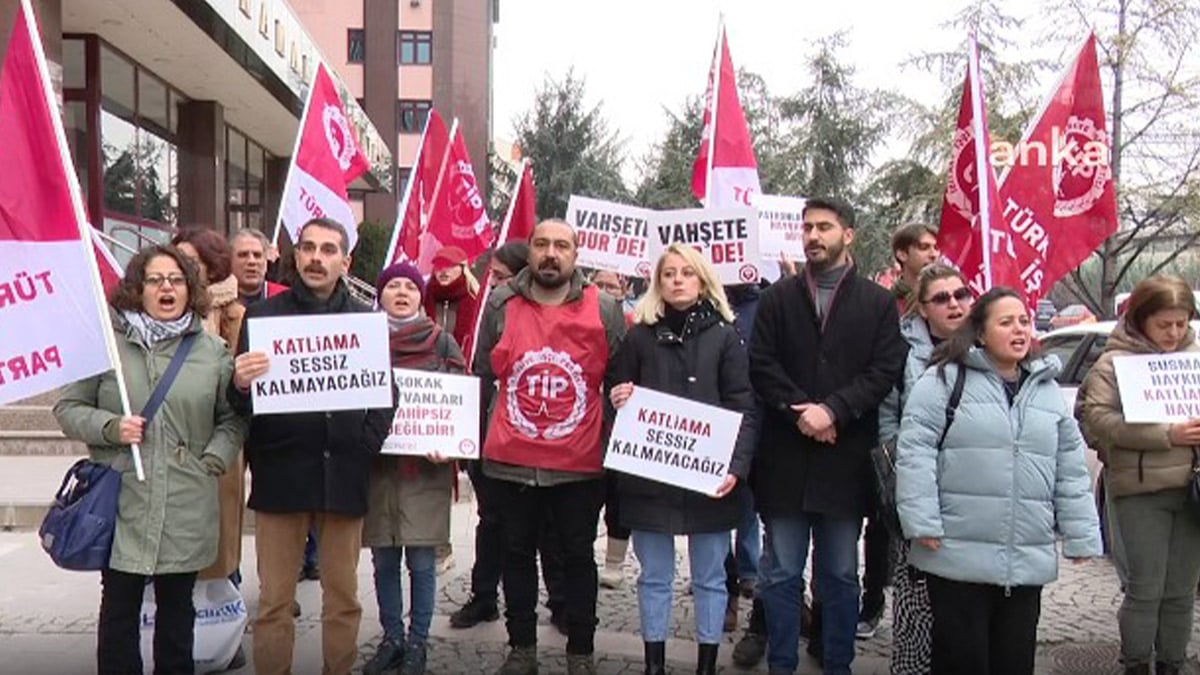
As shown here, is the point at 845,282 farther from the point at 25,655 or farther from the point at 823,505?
the point at 25,655

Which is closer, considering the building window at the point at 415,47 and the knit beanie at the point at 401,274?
the knit beanie at the point at 401,274

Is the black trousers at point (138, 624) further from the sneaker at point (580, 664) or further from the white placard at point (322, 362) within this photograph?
the sneaker at point (580, 664)

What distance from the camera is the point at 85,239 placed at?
404 cm

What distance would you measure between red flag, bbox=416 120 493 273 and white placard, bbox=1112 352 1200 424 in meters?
4.62

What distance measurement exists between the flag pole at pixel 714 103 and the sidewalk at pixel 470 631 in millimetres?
2546

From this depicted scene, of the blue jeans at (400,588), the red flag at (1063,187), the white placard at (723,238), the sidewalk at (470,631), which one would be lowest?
the sidewalk at (470,631)

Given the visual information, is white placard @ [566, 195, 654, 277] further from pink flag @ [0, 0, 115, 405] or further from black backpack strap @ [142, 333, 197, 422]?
pink flag @ [0, 0, 115, 405]

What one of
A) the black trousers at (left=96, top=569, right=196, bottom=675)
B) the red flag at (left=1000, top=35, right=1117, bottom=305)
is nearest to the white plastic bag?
the black trousers at (left=96, top=569, right=196, bottom=675)

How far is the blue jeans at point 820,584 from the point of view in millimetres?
4543

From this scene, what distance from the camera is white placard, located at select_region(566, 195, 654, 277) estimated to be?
6.66m

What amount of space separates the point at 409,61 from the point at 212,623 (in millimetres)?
44846

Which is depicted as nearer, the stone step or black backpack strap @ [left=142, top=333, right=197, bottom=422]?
black backpack strap @ [left=142, top=333, right=197, bottom=422]

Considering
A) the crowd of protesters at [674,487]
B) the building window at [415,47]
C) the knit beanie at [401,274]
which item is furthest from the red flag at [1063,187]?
the building window at [415,47]

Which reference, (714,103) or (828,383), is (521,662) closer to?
(828,383)
